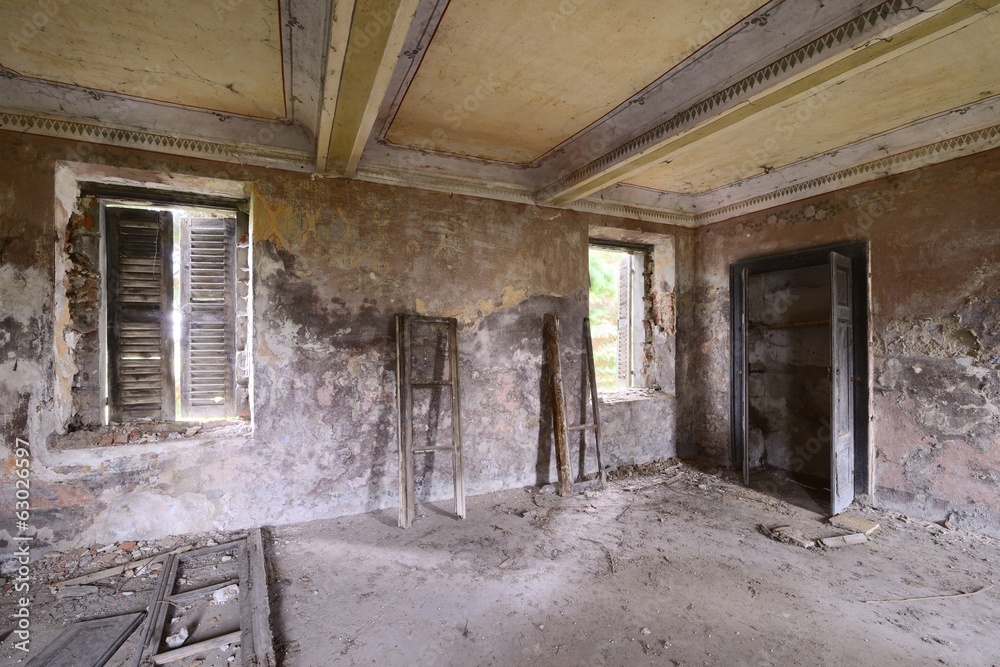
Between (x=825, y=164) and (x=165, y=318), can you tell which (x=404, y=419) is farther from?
(x=825, y=164)

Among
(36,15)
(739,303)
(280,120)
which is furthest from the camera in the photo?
(739,303)

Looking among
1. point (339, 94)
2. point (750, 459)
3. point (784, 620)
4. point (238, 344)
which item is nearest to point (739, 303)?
point (750, 459)

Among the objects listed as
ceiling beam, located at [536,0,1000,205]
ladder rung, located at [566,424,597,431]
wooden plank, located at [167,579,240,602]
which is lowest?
wooden plank, located at [167,579,240,602]

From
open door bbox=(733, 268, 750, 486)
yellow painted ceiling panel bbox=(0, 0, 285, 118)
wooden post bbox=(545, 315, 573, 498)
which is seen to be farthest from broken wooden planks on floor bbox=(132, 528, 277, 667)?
open door bbox=(733, 268, 750, 486)

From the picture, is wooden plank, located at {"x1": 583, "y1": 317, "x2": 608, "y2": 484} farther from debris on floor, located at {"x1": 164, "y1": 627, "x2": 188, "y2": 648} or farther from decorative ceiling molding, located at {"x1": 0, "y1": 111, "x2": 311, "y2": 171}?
debris on floor, located at {"x1": 164, "y1": 627, "x2": 188, "y2": 648}

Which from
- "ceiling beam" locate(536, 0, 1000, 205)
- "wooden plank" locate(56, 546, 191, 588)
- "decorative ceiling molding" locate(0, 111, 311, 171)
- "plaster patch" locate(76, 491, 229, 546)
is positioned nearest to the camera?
"ceiling beam" locate(536, 0, 1000, 205)

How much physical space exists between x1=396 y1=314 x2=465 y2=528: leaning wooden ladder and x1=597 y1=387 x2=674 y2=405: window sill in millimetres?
1589

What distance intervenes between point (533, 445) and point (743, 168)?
3.02 metres

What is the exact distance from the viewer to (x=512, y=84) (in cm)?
250

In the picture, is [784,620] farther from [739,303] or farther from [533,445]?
[739,303]

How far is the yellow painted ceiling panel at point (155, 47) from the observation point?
1.93 metres

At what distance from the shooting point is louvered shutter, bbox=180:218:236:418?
391 cm

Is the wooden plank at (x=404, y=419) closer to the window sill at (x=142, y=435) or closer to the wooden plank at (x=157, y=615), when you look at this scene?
the window sill at (x=142, y=435)

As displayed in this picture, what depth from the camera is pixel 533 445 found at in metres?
3.92
